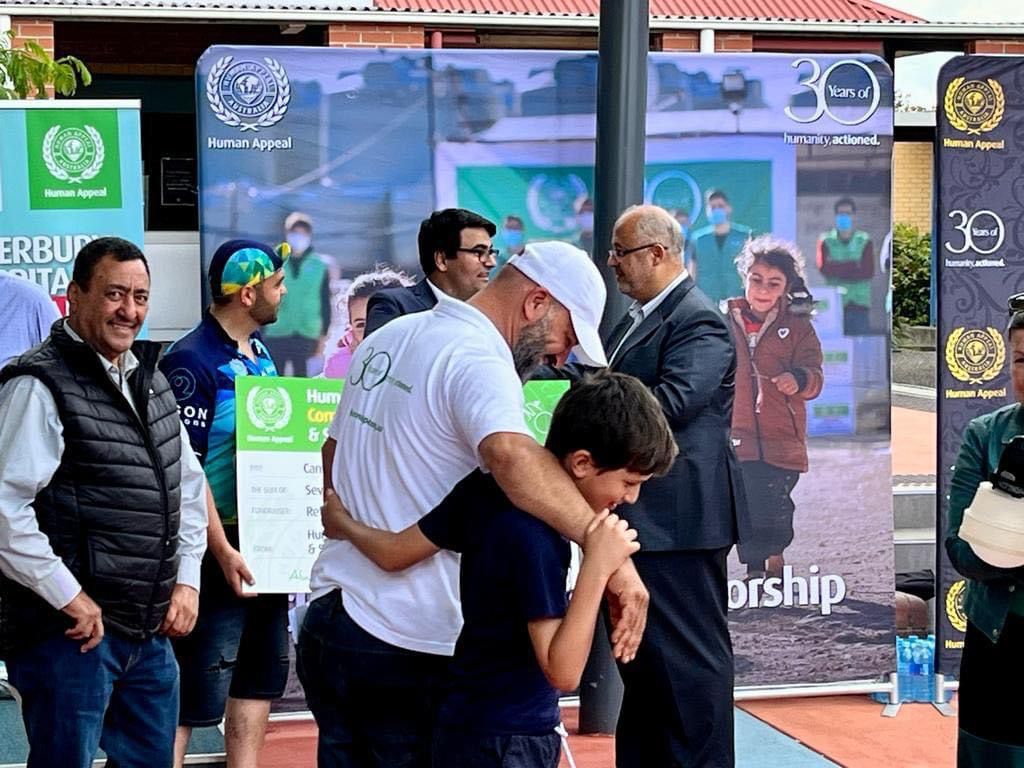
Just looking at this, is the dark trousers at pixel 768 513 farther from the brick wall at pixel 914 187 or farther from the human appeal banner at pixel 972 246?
the brick wall at pixel 914 187

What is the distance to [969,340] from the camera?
595cm

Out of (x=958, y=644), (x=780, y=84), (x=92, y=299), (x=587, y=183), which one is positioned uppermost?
(x=780, y=84)

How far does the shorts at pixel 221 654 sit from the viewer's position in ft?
14.3

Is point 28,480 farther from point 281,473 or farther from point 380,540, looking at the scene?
point 281,473

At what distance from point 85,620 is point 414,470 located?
1057mm

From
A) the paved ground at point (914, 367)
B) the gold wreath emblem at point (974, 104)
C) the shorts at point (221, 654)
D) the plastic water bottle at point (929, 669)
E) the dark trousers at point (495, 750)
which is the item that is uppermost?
the gold wreath emblem at point (974, 104)

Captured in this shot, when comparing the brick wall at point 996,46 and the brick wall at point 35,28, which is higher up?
the brick wall at point 996,46

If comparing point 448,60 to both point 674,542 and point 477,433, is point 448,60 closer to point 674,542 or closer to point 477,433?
point 674,542

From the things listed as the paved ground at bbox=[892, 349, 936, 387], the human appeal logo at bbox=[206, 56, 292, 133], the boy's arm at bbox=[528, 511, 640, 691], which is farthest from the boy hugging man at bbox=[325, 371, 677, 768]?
the paved ground at bbox=[892, 349, 936, 387]

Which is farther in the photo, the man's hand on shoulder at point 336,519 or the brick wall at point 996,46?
the brick wall at point 996,46

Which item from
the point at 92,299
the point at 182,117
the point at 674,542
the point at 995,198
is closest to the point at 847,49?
the point at 182,117

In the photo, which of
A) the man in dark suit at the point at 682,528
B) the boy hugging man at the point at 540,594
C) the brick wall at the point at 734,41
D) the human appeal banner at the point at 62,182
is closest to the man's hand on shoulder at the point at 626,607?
the boy hugging man at the point at 540,594

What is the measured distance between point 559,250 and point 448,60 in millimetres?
2936

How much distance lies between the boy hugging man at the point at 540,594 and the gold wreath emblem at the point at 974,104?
3.69 meters
